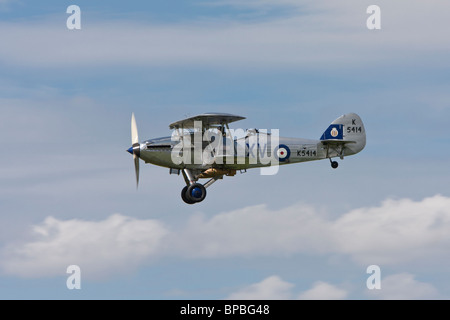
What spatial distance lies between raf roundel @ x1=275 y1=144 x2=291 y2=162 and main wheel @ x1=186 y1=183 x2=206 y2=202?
3.84 m

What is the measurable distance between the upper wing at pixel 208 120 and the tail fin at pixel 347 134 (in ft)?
17.9

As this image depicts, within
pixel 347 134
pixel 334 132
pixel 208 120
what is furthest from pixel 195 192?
pixel 347 134

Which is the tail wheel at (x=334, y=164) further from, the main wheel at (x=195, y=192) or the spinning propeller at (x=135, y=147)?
the spinning propeller at (x=135, y=147)

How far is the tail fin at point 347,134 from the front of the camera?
38.6 m

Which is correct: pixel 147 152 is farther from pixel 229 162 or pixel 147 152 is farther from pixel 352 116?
pixel 352 116

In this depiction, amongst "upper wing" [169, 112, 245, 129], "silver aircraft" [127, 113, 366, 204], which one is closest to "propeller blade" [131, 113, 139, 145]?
"silver aircraft" [127, 113, 366, 204]

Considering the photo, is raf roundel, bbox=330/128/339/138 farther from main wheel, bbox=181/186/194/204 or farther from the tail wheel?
main wheel, bbox=181/186/194/204

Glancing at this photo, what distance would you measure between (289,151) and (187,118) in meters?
5.16

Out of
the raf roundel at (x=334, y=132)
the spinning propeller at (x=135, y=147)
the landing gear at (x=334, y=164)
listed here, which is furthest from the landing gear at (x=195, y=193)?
the raf roundel at (x=334, y=132)

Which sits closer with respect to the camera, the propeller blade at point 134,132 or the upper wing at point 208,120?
the upper wing at point 208,120

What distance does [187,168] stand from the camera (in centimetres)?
3556

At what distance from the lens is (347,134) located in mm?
39219

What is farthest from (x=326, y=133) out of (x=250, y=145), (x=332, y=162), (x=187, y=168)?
(x=187, y=168)

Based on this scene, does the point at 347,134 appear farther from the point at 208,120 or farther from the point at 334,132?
the point at 208,120
